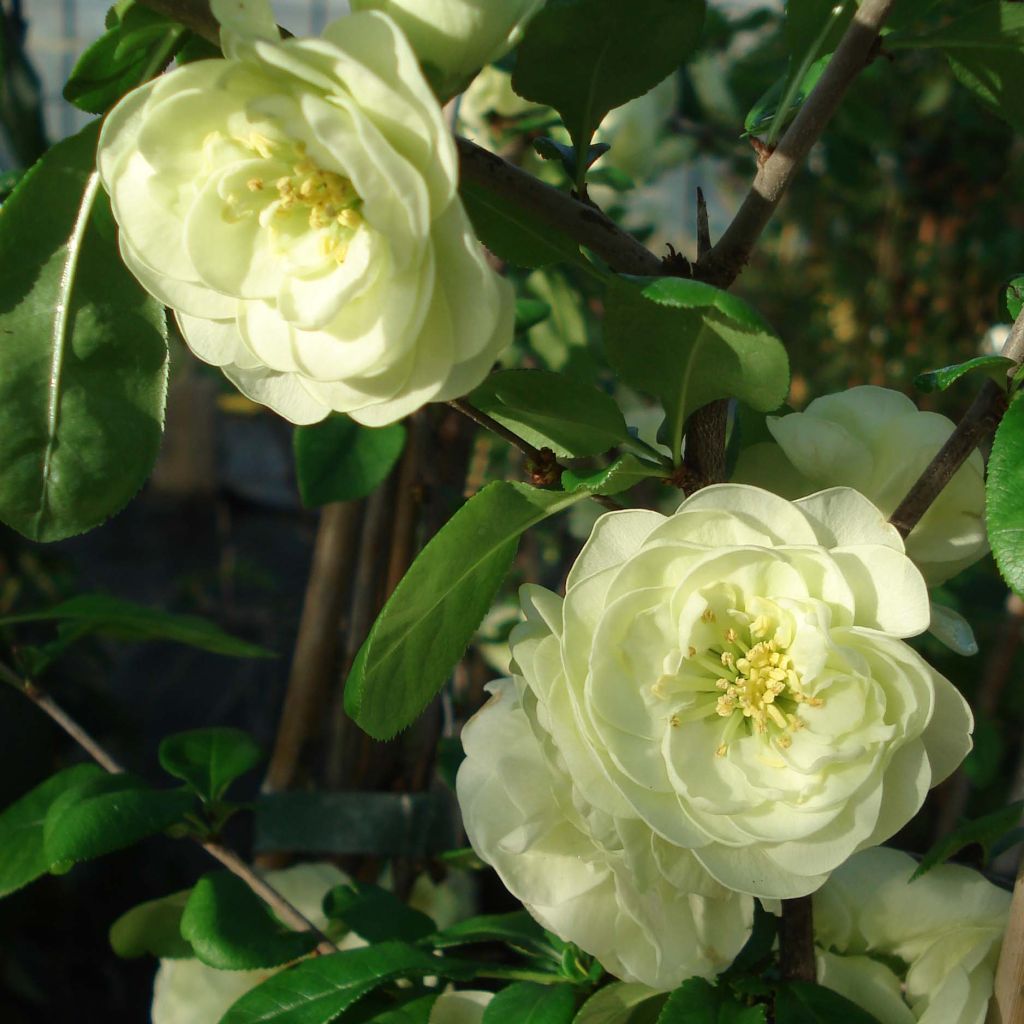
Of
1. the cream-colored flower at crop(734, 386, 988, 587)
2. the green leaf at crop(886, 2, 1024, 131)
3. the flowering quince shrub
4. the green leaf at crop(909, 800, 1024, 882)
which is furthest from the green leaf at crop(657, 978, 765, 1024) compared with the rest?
the green leaf at crop(886, 2, 1024, 131)

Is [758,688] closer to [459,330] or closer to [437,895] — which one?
[459,330]

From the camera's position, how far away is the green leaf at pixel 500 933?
692 millimetres

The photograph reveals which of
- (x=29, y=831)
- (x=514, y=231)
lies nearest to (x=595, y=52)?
(x=514, y=231)

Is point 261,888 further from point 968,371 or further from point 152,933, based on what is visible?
point 968,371

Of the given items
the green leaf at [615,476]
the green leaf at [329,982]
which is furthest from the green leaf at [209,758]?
the green leaf at [615,476]

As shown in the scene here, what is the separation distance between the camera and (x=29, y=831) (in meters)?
0.77

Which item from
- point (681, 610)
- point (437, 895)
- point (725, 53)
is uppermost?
point (681, 610)

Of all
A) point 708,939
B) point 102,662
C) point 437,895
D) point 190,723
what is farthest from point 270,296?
point 190,723

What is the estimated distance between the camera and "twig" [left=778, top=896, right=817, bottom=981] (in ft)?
1.84

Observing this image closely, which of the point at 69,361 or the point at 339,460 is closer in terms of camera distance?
the point at 69,361

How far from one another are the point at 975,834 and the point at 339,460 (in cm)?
46

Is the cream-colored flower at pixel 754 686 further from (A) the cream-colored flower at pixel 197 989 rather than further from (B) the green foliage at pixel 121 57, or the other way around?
(A) the cream-colored flower at pixel 197 989

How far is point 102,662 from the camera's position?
7.18 ft

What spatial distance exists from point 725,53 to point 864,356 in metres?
1.71
